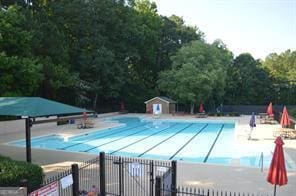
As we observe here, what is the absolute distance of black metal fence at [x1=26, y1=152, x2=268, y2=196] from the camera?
7.21 m

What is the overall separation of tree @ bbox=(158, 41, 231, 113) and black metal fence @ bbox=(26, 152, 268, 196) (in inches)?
1034

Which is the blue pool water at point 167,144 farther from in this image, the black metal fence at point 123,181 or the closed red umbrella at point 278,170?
the closed red umbrella at point 278,170

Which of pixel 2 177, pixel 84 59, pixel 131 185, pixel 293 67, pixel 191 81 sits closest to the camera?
pixel 2 177

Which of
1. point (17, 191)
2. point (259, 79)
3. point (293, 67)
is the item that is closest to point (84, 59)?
point (259, 79)

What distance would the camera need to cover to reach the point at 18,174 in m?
7.73

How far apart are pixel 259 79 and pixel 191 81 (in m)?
10.5

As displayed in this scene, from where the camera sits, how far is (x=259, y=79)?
141 feet

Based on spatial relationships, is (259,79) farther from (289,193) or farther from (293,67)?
(289,193)

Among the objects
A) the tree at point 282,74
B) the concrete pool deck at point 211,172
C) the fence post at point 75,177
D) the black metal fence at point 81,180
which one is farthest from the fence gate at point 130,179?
the tree at point 282,74

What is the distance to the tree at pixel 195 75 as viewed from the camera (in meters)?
37.5

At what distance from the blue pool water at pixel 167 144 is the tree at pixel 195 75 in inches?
377

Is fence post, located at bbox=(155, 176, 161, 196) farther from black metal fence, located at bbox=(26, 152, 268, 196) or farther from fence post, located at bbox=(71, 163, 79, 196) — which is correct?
fence post, located at bbox=(71, 163, 79, 196)

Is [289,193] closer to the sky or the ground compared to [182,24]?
closer to the ground

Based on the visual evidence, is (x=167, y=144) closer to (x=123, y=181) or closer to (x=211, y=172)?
(x=211, y=172)
